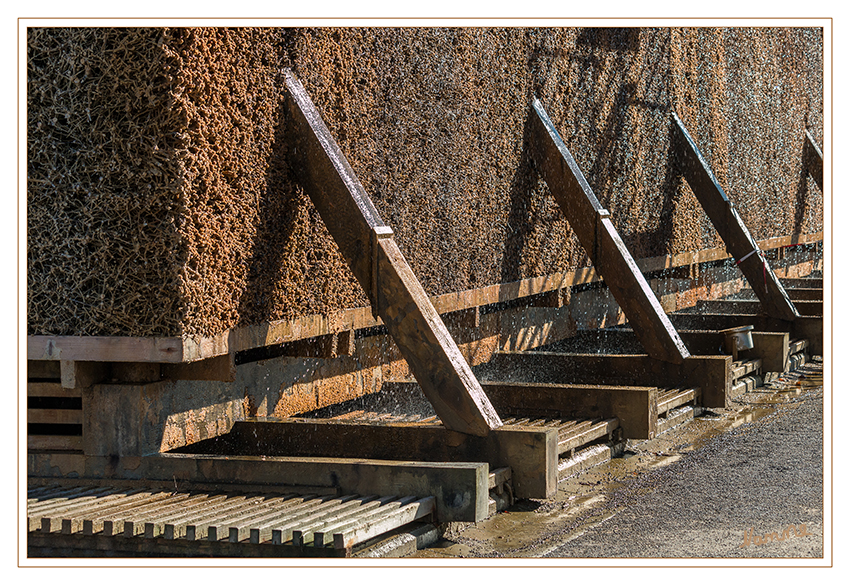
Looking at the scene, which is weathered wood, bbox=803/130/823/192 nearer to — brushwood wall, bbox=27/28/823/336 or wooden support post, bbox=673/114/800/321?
wooden support post, bbox=673/114/800/321

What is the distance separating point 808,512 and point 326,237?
10.1 ft

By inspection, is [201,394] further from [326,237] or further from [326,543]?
[326,543]

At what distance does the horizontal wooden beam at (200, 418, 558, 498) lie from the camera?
5789mm

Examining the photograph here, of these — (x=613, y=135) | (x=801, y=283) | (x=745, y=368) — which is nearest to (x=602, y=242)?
(x=745, y=368)

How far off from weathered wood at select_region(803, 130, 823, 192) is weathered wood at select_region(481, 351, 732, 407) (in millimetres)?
11168

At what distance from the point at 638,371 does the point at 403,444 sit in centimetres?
337

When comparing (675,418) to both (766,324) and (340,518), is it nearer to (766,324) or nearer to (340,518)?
(766,324)

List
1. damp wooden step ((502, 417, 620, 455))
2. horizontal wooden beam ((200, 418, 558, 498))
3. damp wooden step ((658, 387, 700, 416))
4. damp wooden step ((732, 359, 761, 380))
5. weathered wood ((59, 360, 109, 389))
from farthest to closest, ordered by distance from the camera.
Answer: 1. damp wooden step ((732, 359, 761, 380))
2. damp wooden step ((658, 387, 700, 416))
3. damp wooden step ((502, 417, 620, 455))
4. horizontal wooden beam ((200, 418, 558, 498))
5. weathered wood ((59, 360, 109, 389))

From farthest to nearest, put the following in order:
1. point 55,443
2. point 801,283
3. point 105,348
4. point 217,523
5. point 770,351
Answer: point 801,283, point 770,351, point 55,443, point 105,348, point 217,523

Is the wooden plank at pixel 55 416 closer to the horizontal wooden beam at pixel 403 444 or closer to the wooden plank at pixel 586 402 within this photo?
the horizontal wooden beam at pixel 403 444

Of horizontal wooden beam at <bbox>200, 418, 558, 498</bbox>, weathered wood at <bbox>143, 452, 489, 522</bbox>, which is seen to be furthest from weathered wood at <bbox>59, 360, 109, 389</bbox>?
horizontal wooden beam at <bbox>200, 418, 558, 498</bbox>

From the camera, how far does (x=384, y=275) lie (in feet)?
19.8

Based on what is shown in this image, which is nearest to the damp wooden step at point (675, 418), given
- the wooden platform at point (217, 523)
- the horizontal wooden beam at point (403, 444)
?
the horizontal wooden beam at point (403, 444)

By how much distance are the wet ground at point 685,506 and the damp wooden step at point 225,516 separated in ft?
1.21
